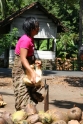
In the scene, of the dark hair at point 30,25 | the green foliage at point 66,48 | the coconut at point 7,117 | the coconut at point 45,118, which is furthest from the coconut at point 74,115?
the green foliage at point 66,48

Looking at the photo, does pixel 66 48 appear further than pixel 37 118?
Yes

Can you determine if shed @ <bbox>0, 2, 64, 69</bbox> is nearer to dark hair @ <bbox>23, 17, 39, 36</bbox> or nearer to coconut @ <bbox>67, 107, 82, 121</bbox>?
dark hair @ <bbox>23, 17, 39, 36</bbox>

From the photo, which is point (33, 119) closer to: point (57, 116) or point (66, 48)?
point (57, 116)

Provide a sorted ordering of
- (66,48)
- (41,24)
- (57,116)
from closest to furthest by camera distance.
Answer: (57,116) < (41,24) < (66,48)

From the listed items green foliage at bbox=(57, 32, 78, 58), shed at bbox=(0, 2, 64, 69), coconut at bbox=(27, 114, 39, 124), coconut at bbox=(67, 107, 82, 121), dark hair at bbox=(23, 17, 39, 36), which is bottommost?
coconut at bbox=(67, 107, 82, 121)

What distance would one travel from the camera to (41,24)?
24578 millimetres

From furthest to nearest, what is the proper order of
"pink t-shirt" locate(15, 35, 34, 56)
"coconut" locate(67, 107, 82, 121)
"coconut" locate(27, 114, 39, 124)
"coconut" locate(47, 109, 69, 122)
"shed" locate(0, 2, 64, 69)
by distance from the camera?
"shed" locate(0, 2, 64, 69) < "pink t-shirt" locate(15, 35, 34, 56) < "coconut" locate(67, 107, 82, 121) < "coconut" locate(47, 109, 69, 122) < "coconut" locate(27, 114, 39, 124)

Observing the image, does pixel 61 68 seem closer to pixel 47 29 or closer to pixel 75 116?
pixel 47 29

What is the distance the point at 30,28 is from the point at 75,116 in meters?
1.55

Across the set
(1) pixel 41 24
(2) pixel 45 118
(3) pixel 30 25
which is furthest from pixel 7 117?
(1) pixel 41 24

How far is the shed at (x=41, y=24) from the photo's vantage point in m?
23.3

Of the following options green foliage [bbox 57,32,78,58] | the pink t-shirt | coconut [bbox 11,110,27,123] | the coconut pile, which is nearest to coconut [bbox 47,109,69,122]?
the coconut pile

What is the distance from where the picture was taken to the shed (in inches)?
919

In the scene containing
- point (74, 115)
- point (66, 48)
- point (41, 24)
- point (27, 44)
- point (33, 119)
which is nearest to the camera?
point (33, 119)
